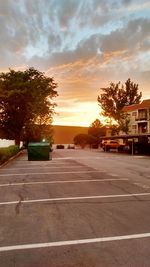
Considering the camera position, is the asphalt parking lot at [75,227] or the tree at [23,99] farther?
the tree at [23,99]

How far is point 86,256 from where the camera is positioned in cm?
675

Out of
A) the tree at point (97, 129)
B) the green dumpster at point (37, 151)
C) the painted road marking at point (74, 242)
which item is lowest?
the painted road marking at point (74, 242)

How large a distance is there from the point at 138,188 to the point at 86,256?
8.96 m

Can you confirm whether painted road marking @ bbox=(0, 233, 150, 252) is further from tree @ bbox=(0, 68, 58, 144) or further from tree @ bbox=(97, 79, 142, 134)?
tree @ bbox=(97, 79, 142, 134)

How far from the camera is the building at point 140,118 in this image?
3895 inches

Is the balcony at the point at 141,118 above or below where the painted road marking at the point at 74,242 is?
above

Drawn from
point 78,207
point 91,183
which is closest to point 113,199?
point 78,207

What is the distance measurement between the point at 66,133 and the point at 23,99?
9692 cm

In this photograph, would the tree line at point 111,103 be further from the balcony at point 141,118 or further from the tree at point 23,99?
the tree at point 23,99

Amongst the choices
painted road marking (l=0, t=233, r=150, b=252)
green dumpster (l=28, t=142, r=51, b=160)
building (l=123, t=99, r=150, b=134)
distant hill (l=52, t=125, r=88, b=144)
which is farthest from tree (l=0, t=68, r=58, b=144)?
distant hill (l=52, t=125, r=88, b=144)

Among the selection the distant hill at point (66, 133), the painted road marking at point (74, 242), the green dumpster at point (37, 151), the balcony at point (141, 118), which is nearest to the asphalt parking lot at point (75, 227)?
the painted road marking at point (74, 242)

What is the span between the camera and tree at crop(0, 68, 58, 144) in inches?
2569

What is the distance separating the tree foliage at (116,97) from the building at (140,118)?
12.0 metres

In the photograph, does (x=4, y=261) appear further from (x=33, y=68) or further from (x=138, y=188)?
(x=33, y=68)
